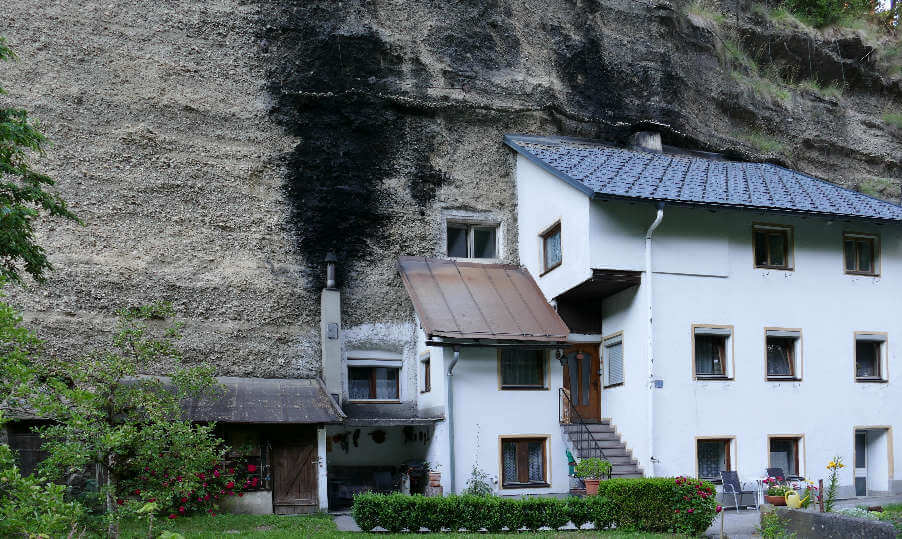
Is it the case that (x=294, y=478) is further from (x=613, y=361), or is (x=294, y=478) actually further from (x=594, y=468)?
(x=613, y=361)

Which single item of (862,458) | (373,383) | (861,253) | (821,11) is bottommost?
(862,458)

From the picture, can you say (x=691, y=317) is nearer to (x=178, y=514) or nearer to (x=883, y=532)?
(x=883, y=532)

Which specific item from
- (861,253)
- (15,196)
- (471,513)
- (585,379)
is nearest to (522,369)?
(585,379)

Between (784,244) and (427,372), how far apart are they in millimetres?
8791

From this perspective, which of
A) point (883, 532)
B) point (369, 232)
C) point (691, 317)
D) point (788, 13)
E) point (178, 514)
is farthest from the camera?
point (788, 13)

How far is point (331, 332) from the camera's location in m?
19.9

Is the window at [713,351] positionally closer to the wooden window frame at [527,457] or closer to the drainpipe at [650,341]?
the drainpipe at [650,341]

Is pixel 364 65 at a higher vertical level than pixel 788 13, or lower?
lower

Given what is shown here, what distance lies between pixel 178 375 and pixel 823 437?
1375 centimetres

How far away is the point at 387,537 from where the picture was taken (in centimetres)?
1375

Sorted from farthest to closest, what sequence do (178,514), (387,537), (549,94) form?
1. (549,94)
2. (178,514)
3. (387,537)

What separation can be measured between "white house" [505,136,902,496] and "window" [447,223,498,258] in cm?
184

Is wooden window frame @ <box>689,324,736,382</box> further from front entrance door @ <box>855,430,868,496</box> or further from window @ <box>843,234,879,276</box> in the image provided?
window @ <box>843,234,879,276</box>

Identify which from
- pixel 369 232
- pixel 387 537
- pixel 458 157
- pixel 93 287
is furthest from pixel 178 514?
pixel 458 157
